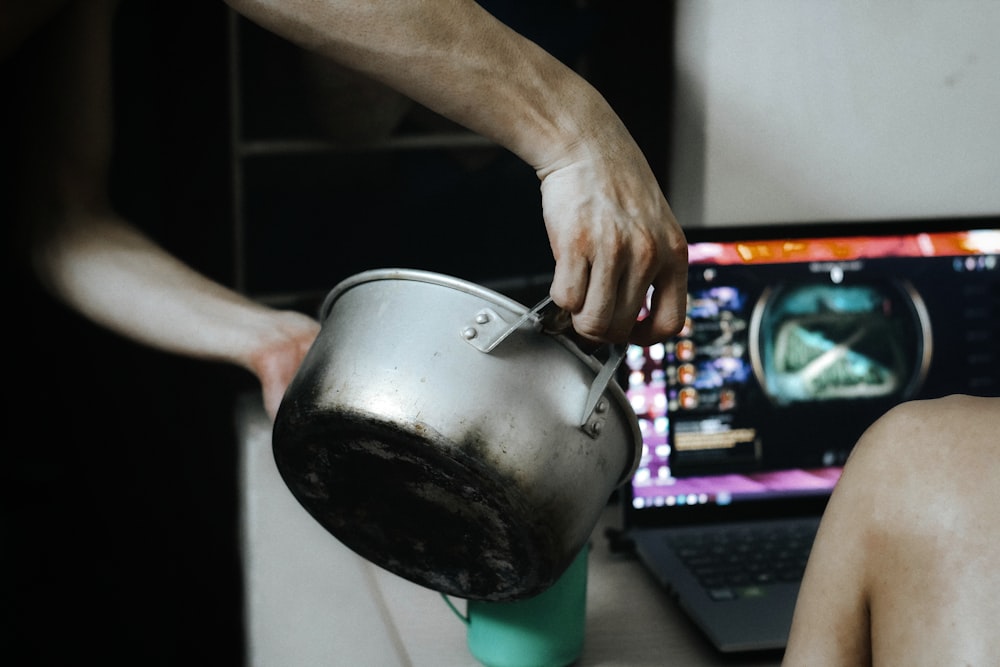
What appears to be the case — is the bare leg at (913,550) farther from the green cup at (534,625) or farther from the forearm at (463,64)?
the forearm at (463,64)

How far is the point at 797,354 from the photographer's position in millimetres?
1164

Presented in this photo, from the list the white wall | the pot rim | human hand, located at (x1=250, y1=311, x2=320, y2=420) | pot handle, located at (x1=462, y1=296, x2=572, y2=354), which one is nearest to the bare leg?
the pot rim

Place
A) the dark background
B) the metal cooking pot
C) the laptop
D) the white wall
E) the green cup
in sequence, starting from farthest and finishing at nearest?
the dark background
the white wall
the laptop
the green cup
the metal cooking pot

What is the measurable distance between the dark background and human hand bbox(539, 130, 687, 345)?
2.13ft

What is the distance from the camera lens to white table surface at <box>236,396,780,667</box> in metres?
0.92

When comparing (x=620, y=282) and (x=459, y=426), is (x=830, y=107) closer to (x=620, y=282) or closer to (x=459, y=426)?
(x=620, y=282)

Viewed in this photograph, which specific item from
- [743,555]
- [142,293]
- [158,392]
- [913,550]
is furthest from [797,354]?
[158,392]

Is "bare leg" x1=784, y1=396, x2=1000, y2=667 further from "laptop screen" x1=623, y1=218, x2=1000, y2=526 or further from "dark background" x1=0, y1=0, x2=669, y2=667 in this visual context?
"dark background" x1=0, y1=0, x2=669, y2=667

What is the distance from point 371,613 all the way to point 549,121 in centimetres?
55

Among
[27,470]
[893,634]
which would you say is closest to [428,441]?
[893,634]

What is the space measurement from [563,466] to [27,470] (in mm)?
1385

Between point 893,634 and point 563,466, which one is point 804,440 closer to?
point 893,634

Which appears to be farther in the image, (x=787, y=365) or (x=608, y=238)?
(x=787, y=365)

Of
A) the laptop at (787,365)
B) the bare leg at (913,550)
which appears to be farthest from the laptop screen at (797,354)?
the bare leg at (913,550)
